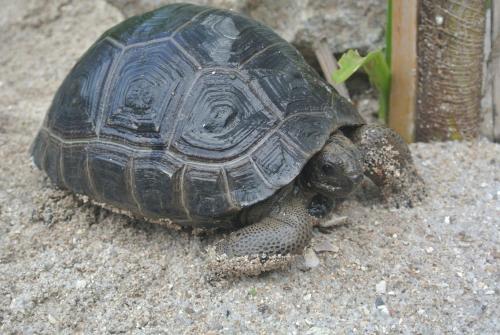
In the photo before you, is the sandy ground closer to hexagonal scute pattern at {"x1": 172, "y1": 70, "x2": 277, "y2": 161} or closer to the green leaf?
hexagonal scute pattern at {"x1": 172, "y1": 70, "x2": 277, "y2": 161}

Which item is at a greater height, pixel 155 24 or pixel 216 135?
pixel 155 24

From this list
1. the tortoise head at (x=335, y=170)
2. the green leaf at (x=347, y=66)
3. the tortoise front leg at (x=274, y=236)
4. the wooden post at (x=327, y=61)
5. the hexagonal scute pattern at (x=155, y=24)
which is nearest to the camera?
the tortoise front leg at (x=274, y=236)

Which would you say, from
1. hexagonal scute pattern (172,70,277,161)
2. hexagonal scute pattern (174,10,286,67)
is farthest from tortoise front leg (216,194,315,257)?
hexagonal scute pattern (174,10,286,67)

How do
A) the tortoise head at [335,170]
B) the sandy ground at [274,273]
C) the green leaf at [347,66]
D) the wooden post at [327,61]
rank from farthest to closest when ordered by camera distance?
the wooden post at [327,61] → the green leaf at [347,66] → the tortoise head at [335,170] → the sandy ground at [274,273]

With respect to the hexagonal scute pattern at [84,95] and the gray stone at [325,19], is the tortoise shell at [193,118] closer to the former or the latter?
the hexagonal scute pattern at [84,95]

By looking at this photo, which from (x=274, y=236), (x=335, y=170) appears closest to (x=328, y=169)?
(x=335, y=170)

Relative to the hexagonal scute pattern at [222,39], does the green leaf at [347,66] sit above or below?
below

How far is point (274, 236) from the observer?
2.48m

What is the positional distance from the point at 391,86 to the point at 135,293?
1872 millimetres

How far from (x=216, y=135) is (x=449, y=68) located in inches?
59.2

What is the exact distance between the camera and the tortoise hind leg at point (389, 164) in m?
2.91

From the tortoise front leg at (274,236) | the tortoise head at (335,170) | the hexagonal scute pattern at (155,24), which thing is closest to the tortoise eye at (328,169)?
the tortoise head at (335,170)

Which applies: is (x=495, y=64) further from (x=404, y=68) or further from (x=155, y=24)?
(x=155, y=24)

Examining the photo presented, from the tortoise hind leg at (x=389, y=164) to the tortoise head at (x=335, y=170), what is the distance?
220mm
